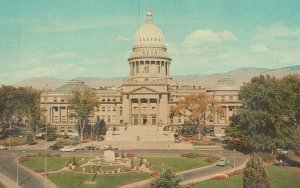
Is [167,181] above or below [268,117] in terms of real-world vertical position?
below

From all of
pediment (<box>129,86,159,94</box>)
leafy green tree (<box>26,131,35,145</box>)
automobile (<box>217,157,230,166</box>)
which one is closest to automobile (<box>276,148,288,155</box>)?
automobile (<box>217,157,230,166</box>)

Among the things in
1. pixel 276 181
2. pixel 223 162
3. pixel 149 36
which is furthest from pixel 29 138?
pixel 149 36

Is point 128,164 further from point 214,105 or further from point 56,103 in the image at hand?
point 56,103

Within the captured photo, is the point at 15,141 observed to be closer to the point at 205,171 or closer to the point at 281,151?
the point at 205,171

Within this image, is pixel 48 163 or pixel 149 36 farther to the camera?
pixel 149 36

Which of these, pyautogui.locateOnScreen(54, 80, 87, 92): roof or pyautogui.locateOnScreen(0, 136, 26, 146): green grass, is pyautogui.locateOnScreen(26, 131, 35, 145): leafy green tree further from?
pyautogui.locateOnScreen(54, 80, 87, 92): roof

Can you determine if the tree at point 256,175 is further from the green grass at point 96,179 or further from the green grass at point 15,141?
the green grass at point 15,141

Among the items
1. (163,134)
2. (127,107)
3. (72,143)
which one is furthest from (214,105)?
(72,143)

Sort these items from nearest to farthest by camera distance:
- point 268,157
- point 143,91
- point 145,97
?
1. point 268,157
2. point 145,97
3. point 143,91
